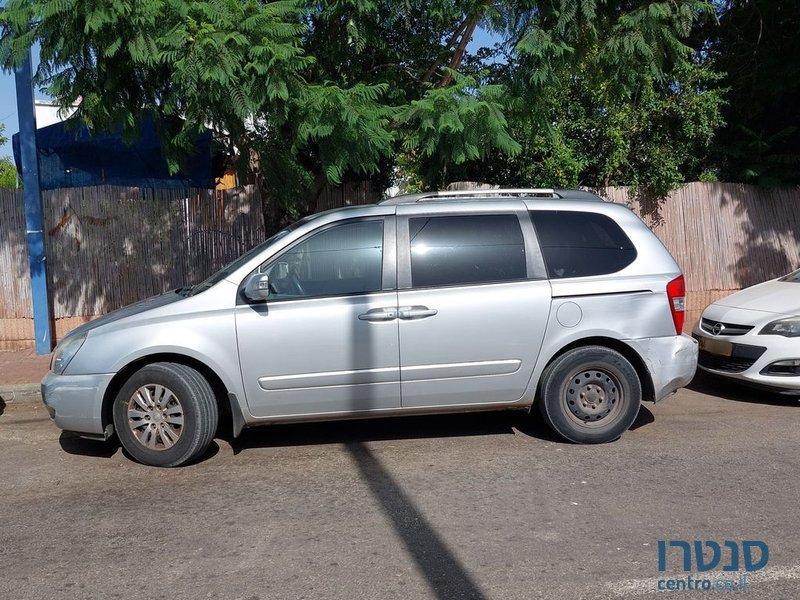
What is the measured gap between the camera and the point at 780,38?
1347 centimetres

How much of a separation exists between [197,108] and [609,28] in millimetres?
4978

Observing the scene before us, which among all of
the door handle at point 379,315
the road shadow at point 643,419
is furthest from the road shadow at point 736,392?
the door handle at point 379,315

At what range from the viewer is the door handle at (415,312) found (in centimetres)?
584

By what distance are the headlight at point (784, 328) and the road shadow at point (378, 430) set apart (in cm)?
252

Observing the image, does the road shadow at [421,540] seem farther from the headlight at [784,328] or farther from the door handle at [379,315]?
the headlight at [784,328]

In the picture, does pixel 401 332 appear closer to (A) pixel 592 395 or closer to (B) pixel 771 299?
(A) pixel 592 395

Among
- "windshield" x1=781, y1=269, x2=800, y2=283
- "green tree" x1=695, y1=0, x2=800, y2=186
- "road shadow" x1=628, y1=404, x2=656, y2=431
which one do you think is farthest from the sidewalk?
"green tree" x1=695, y1=0, x2=800, y2=186

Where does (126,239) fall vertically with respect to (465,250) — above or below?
above

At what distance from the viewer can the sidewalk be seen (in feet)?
27.9

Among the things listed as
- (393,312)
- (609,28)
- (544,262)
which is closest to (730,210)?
(609,28)

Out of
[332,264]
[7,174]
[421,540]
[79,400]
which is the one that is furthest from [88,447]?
[7,174]

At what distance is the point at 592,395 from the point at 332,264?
2310 millimetres

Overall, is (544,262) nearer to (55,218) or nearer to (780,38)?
(55,218)

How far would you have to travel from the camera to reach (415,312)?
5.85 m
